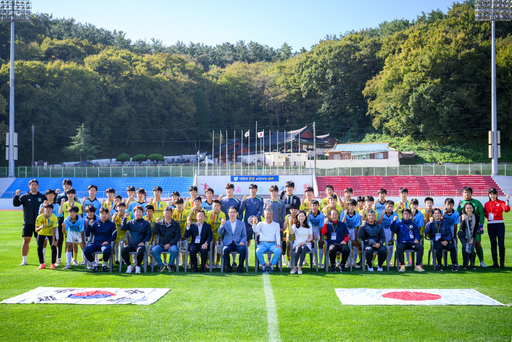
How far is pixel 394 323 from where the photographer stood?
6.06 metres

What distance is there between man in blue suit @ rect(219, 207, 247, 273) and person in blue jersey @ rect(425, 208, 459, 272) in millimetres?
3842

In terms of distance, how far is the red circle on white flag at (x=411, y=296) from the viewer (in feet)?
23.8

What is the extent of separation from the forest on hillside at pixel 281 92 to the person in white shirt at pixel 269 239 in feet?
145

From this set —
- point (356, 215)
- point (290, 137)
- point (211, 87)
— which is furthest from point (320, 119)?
point (356, 215)

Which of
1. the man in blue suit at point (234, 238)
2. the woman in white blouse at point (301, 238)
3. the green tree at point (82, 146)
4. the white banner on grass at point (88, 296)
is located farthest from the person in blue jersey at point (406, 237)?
the green tree at point (82, 146)

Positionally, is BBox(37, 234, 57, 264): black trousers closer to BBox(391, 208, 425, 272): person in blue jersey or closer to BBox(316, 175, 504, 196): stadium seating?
BBox(391, 208, 425, 272): person in blue jersey

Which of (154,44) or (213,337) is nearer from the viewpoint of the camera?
(213,337)

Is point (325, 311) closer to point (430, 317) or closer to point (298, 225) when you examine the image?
point (430, 317)

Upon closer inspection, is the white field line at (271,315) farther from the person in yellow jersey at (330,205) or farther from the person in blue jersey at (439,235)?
the person in blue jersey at (439,235)

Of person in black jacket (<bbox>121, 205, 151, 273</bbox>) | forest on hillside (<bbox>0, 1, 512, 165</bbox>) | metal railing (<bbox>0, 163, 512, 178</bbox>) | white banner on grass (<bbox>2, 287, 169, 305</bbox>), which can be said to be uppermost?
forest on hillside (<bbox>0, 1, 512, 165</bbox>)

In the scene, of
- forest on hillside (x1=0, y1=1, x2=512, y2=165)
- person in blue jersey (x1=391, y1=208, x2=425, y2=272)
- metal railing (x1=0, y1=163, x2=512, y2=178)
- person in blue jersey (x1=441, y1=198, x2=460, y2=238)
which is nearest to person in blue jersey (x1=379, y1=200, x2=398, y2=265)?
person in blue jersey (x1=391, y1=208, x2=425, y2=272)

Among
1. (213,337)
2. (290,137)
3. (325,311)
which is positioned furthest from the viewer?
(290,137)

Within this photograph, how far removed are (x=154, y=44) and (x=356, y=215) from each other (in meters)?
91.6

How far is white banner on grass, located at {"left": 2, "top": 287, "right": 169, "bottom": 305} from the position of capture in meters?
7.11
